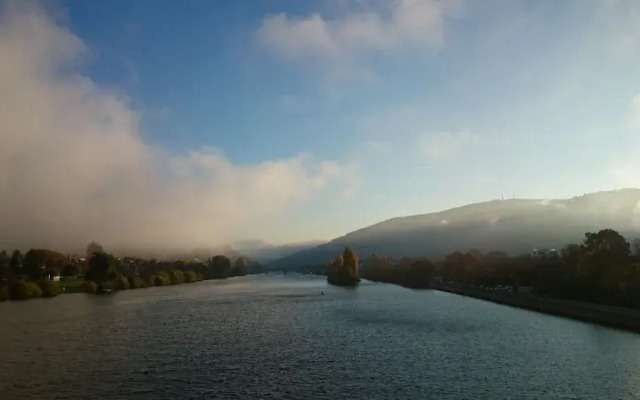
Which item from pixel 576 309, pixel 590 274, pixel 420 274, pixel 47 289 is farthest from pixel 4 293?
pixel 420 274

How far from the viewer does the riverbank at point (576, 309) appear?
47.3 m

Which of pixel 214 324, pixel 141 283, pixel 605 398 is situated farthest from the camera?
pixel 141 283

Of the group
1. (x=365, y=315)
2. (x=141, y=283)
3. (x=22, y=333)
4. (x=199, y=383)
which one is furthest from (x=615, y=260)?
(x=141, y=283)

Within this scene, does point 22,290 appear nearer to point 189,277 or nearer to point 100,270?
point 100,270

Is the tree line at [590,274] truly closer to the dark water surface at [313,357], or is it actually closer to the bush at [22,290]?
the dark water surface at [313,357]

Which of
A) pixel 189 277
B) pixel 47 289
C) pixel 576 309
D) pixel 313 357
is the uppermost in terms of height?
pixel 189 277

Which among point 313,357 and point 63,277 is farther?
point 63,277

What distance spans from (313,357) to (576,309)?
117ft

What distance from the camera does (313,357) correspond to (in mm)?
34031

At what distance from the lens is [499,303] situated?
78312 mm

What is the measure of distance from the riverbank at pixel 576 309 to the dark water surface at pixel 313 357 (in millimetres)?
2087

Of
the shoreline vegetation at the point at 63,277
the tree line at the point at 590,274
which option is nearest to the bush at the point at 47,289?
the shoreline vegetation at the point at 63,277

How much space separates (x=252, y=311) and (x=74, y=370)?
34.2m

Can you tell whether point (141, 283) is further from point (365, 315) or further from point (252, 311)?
point (365, 315)
